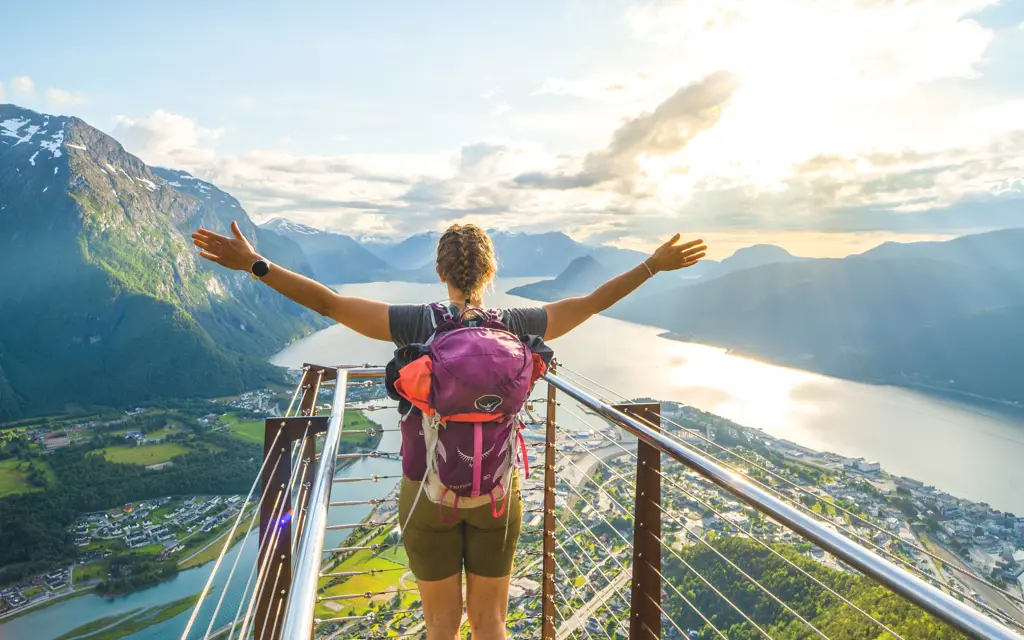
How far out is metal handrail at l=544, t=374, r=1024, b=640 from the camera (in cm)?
86

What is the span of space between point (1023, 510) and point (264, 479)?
32534mm

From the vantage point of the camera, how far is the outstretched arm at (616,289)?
1978 mm

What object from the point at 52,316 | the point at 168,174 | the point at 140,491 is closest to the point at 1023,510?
the point at 140,491

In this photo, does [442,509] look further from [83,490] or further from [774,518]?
[83,490]

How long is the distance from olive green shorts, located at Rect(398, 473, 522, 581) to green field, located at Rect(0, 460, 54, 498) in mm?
45274

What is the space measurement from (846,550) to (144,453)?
49.7 metres

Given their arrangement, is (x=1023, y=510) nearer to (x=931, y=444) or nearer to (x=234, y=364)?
(x=931, y=444)

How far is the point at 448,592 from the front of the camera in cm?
174

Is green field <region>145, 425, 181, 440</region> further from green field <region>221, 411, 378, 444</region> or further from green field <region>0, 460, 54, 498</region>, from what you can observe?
green field <region>0, 460, 54, 498</region>

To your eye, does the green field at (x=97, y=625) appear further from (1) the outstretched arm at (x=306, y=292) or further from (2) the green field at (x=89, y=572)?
(1) the outstretched arm at (x=306, y=292)

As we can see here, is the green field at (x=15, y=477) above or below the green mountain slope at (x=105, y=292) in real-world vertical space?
below

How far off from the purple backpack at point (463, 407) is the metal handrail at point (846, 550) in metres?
0.50

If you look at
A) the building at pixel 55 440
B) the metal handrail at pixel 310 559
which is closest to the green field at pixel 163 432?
the building at pixel 55 440

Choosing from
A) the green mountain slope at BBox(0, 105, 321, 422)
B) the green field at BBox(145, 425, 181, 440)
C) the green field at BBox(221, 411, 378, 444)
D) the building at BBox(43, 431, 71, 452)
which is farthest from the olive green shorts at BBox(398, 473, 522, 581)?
the green mountain slope at BBox(0, 105, 321, 422)
